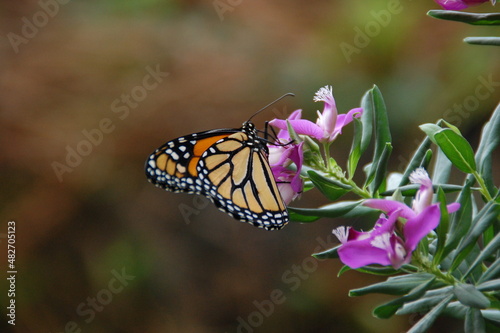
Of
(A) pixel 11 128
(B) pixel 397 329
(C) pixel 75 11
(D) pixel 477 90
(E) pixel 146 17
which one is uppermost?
(C) pixel 75 11

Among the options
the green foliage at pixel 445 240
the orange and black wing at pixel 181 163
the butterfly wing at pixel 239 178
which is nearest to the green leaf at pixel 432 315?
the green foliage at pixel 445 240

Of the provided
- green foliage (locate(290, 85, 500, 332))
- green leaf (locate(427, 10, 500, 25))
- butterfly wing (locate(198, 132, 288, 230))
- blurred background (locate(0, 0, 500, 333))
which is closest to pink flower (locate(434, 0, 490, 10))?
green leaf (locate(427, 10, 500, 25))

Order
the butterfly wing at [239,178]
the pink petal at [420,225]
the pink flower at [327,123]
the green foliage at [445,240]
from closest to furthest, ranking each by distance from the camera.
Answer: the pink petal at [420,225] < the green foliage at [445,240] < the pink flower at [327,123] < the butterfly wing at [239,178]

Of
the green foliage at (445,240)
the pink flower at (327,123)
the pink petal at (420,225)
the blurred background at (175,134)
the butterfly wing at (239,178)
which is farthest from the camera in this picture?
the blurred background at (175,134)

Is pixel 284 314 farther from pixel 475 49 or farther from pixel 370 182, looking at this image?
pixel 370 182

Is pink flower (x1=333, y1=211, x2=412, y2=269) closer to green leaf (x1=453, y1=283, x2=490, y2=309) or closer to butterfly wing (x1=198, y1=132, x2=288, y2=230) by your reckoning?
green leaf (x1=453, y1=283, x2=490, y2=309)

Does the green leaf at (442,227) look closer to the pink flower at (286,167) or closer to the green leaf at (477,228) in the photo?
the green leaf at (477,228)

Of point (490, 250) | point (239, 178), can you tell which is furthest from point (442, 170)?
point (239, 178)

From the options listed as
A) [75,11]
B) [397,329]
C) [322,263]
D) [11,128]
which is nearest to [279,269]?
[322,263]
